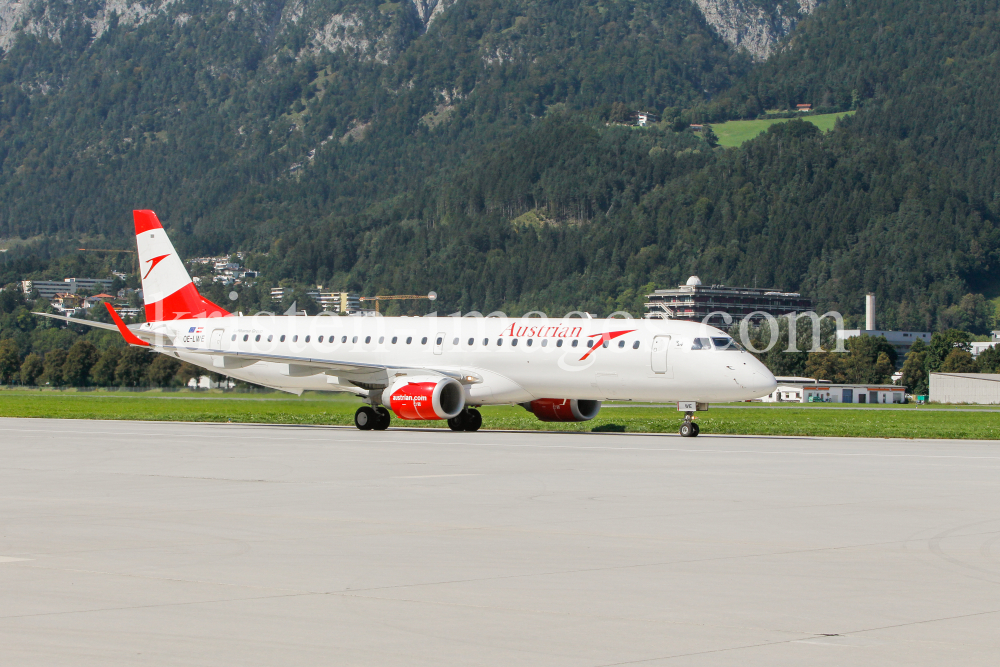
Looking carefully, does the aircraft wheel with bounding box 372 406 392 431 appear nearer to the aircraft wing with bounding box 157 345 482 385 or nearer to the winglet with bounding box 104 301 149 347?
the aircraft wing with bounding box 157 345 482 385

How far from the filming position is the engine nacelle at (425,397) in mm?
35469

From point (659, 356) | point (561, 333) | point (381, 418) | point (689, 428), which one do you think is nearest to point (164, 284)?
point (381, 418)

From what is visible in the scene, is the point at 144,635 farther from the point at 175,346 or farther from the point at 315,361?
the point at 175,346

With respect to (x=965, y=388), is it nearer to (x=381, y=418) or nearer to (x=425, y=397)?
(x=381, y=418)

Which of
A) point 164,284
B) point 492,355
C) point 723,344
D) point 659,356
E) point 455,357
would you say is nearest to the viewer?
point 723,344

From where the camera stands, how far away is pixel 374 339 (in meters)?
40.7

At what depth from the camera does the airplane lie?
34531 mm

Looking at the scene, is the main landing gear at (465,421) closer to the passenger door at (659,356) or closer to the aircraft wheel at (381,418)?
the aircraft wheel at (381,418)

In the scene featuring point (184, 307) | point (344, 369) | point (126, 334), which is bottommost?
point (344, 369)

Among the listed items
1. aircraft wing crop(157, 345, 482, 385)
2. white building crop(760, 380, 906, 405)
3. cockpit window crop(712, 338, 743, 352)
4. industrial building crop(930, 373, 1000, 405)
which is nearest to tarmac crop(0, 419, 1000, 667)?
cockpit window crop(712, 338, 743, 352)

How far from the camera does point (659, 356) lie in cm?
3459

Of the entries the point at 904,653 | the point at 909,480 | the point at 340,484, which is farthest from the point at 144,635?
the point at 909,480

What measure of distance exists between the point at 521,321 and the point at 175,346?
13566 mm

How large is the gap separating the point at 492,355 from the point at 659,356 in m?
5.41
